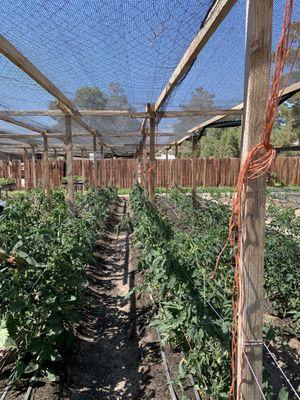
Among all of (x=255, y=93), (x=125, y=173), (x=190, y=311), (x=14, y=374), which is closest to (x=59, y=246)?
(x=14, y=374)

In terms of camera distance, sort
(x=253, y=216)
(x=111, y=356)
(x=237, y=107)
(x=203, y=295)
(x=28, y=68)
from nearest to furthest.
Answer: (x=253, y=216)
(x=203, y=295)
(x=111, y=356)
(x=28, y=68)
(x=237, y=107)

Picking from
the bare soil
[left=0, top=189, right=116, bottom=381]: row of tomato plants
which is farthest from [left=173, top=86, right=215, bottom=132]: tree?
[left=0, top=189, right=116, bottom=381]: row of tomato plants

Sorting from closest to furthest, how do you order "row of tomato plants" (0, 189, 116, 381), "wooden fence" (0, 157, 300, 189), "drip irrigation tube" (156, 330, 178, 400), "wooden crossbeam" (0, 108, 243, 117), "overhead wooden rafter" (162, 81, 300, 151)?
"drip irrigation tube" (156, 330, 178, 400) < "row of tomato plants" (0, 189, 116, 381) < "overhead wooden rafter" (162, 81, 300, 151) < "wooden crossbeam" (0, 108, 243, 117) < "wooden fence" (0, 157, 300, 189)

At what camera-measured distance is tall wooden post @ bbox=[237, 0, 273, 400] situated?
56.5 inches

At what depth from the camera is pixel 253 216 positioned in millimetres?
1521

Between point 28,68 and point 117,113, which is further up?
point 28,68

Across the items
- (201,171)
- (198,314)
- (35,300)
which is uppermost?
(201,171)

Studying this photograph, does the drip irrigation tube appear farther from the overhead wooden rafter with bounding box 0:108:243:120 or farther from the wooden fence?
the wooden fence

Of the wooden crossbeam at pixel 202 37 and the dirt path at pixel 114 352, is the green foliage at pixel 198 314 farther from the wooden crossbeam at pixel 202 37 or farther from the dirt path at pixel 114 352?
the wooden crossbeam at pixel 202 37

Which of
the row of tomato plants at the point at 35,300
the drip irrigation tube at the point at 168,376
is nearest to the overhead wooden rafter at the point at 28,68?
the row of tomato plants at the point at 35,300

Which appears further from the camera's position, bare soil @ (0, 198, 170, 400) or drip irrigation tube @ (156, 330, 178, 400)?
bare soil @ (0, 198, 170, 400)

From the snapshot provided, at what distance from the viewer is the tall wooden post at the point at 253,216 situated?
144cm

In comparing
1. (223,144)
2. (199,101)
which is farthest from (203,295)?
(223,144)

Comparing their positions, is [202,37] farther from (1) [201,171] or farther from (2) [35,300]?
(1) [201,171]
